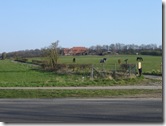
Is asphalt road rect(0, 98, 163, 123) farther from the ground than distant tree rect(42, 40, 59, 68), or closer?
closer

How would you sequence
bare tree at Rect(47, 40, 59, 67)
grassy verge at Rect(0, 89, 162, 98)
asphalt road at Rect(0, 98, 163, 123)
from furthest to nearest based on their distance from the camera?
1. bare tree at Rect(47, 40, 59, 67)
2. grassy verge at Rect(0, 89, 162, 98)
3. asphalt road at Rect(0, 98, 163, 123)

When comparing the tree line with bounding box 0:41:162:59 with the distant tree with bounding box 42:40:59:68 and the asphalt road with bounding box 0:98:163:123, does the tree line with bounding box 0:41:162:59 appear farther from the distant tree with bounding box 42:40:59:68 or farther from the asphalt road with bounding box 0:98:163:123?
the asphalt road with bounding box 0:98:163:123

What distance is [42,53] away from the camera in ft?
159

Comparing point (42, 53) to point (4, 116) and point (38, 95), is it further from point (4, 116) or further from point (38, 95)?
point (4, 116)

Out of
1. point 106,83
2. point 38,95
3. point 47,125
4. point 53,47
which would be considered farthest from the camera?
point 53,47

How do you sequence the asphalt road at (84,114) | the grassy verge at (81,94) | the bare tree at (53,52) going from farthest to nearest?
the bare tree at (53,52)
the grassy verge at (81,94)
the asphalt road at (84,114)

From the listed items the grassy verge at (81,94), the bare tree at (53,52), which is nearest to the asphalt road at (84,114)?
the grassy verge at (81,94)

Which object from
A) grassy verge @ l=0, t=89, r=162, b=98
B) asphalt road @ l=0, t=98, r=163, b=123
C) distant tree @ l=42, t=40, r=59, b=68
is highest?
distant tree @ l=42, t=40, r=59, b=68

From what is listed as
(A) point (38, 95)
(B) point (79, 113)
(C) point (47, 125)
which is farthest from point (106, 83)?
(C) point (47, 125)

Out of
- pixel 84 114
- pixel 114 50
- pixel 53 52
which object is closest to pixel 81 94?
pixel 84 114

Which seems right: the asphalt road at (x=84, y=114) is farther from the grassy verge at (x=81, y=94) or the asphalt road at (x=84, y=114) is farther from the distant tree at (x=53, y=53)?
the distant tree at (x=53, y=53)

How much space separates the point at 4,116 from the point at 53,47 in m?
37.4

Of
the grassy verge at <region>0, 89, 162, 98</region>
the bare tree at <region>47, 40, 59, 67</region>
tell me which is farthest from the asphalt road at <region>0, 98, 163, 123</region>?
the bare tree at <region>47, 40, 59, 67</region>

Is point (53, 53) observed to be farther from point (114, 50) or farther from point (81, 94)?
point (114, 50)
